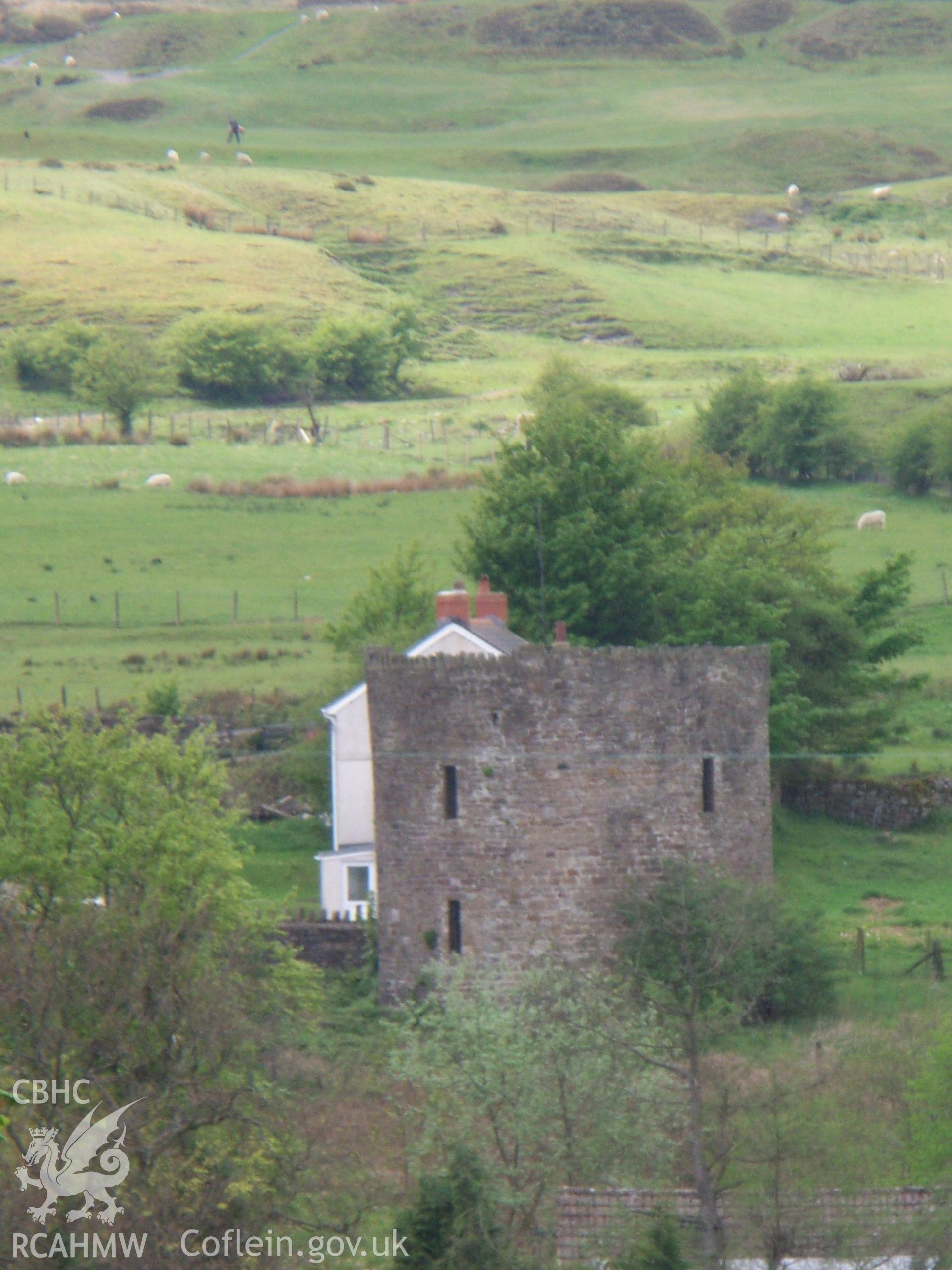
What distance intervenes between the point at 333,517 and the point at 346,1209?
163 feet

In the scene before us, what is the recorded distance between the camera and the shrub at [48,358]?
359ft

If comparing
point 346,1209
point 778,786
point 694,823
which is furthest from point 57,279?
point 346,1209

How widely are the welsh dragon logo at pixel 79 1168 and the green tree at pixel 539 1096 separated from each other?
3.82 m

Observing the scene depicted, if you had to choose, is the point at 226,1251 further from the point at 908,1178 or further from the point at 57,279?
the point at 57,279

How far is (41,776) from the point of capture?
31125mm

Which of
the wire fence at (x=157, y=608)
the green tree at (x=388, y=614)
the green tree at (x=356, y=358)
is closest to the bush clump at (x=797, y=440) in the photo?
the wire fence at (x=157, y=608)

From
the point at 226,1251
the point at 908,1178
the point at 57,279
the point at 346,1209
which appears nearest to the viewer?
the point at 226,1251

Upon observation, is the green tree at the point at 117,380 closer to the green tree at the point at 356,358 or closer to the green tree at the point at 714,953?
the green tree at the point at 356,358

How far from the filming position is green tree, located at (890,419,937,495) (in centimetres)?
7431

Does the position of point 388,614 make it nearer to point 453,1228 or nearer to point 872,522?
point 872,522

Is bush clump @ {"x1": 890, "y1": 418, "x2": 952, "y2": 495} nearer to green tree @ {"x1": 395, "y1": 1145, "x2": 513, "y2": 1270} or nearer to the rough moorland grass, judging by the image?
the rough moorland grass

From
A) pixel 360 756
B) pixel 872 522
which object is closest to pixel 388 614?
pixel 360 756

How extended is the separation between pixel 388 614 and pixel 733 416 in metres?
35.1

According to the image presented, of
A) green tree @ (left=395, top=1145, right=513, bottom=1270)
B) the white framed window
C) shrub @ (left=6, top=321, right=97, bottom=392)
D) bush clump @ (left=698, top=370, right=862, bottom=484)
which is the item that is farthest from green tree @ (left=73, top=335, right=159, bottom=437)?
green tree @ (left=395, top=1145, right=513, bottom=1270)
